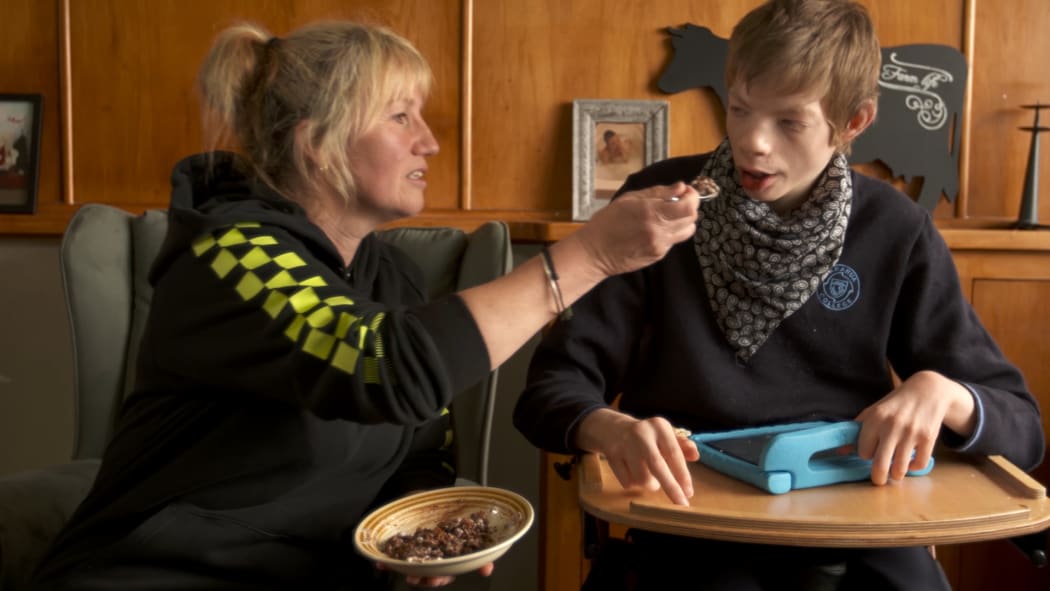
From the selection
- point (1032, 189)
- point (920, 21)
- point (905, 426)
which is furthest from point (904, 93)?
point (905, 426)

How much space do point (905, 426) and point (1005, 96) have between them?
5.06 feet

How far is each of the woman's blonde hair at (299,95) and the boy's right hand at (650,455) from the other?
0.54 metres

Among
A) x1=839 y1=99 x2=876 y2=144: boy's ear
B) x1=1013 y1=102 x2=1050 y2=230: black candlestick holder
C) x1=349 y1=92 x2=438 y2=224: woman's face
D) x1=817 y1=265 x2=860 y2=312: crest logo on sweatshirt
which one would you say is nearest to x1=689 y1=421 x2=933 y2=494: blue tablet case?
x1=817 y1=265 x2=860 y2=312: crest logo on sweatshirt

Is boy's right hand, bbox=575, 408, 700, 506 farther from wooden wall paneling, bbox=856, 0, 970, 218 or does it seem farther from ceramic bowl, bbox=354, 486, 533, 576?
wooden wall paneling, bbox=856, 0, 970, 218

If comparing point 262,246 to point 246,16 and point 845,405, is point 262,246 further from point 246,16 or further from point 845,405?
point 246,16

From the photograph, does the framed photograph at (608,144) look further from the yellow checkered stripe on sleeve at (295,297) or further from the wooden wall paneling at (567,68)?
the yellow checkered stripe on sleeve at (295,297)

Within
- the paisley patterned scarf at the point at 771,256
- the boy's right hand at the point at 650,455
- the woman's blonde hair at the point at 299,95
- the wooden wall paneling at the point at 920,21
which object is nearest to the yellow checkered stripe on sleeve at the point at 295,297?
the woman's blonde hair at the point at 299,95

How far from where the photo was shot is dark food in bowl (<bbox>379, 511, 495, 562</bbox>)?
101 cm

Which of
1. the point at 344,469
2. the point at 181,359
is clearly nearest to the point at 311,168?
the point at 181,359

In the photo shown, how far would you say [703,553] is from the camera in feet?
3.73

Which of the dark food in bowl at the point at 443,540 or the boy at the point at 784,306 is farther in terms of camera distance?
the boy at the point at 784,306

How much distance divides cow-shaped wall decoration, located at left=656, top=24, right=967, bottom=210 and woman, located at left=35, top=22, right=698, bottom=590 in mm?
988

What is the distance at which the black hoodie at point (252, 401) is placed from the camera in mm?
1005

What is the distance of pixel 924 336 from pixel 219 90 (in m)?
1.08
